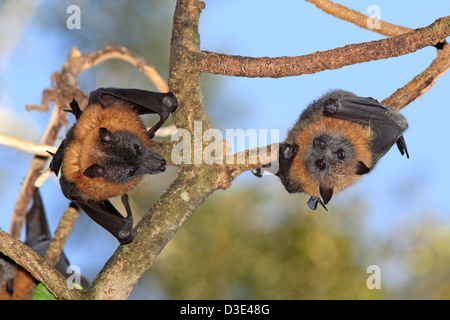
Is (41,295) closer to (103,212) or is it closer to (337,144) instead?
(103,212)

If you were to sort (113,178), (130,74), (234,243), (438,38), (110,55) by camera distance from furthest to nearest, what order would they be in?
1. (234,243)
2. (130,74)
3. (110,55)
4. (113,178)
5. (438,38)

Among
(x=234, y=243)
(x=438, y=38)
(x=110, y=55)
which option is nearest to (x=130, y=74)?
(x=110, y=55)

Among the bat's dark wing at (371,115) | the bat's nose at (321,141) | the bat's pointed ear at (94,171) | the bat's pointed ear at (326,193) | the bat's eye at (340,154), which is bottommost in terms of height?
the bat's pointed ear at (94,171)

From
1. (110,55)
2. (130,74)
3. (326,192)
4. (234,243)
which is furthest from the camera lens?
(234,243)

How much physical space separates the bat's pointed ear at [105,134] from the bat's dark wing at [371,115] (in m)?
2.25

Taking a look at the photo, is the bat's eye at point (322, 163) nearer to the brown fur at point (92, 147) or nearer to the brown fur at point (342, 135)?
the brown fur at point (342, 135)

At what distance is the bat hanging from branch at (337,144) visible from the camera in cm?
512

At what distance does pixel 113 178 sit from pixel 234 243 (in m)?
6.36

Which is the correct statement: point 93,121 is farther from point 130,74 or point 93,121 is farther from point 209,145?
point 130,74

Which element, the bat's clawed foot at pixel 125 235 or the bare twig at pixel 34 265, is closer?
the bare twig at pixel 34 265

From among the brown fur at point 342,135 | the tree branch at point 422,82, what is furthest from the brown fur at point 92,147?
the tree branch at point 422,82

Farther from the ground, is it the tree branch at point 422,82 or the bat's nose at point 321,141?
the tree branch at point 422,82

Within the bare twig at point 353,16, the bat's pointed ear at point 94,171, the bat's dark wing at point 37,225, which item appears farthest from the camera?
the bat's dark wing at point 37,225

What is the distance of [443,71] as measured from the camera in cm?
539
